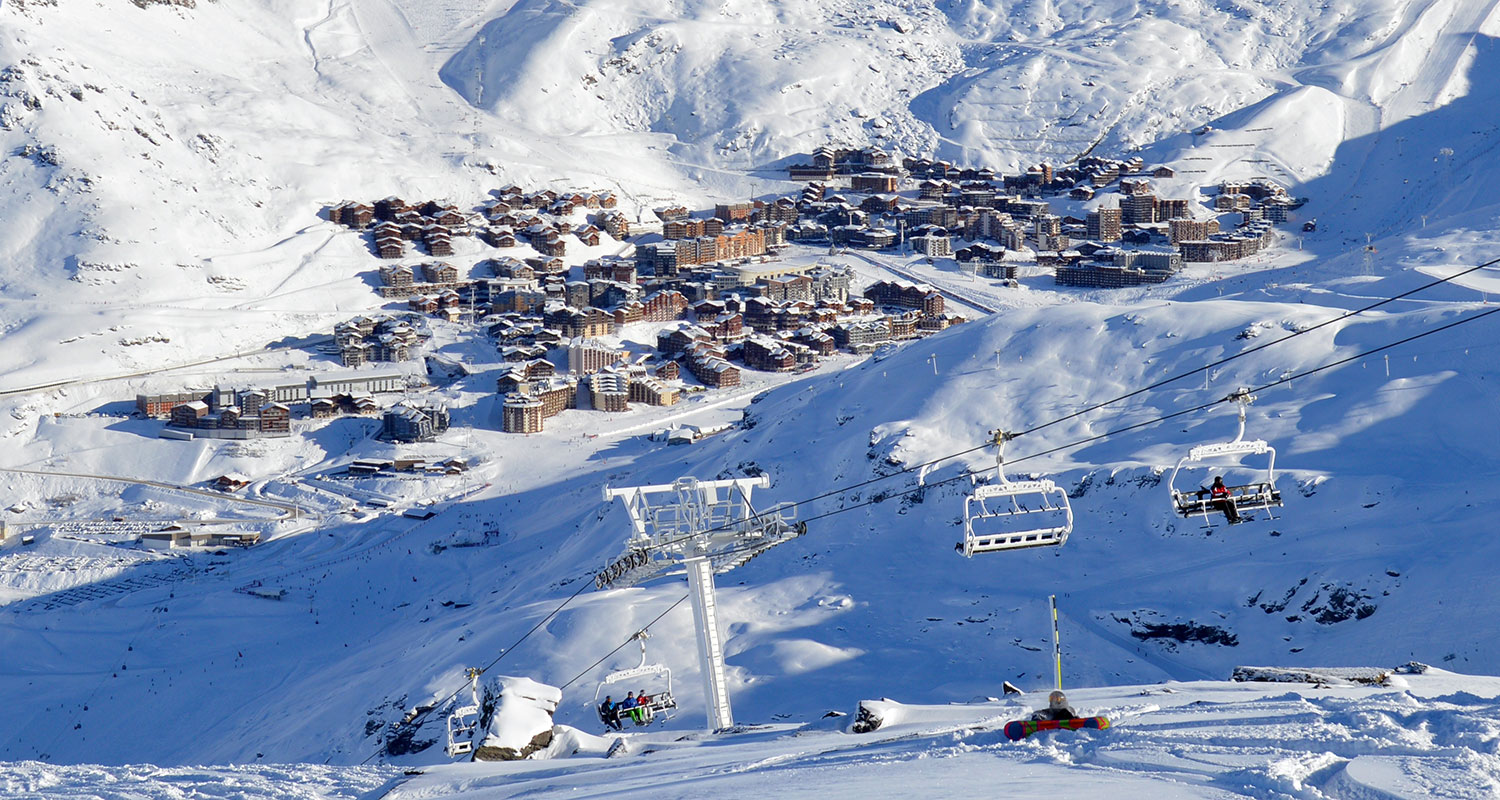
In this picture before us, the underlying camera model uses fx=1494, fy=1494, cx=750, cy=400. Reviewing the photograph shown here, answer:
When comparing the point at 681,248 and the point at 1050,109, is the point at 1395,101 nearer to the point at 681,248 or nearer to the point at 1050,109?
the point at 1050,109

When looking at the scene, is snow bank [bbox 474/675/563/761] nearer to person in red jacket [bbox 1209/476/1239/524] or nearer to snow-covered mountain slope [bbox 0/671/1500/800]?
snow-covered mountain slope [bbox 0/671/1500/800]

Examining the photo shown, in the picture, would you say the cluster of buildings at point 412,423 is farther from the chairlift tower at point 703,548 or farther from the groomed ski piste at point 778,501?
the chairlift tower at point 703,548

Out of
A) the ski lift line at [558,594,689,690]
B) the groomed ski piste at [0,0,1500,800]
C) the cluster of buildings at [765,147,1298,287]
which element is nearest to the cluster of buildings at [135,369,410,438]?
the groomed ski piste at [0,0,1500,800]

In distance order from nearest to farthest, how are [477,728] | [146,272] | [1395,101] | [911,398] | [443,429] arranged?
[477,728]
[911,398]
[443,429]
[146,272]
[1395,101]

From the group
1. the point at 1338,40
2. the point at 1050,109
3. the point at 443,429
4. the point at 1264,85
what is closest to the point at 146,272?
the point at 443,429

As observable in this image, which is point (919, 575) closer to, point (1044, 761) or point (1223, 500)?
point (1223, 500)

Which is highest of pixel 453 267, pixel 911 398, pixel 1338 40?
pixel 1338 40

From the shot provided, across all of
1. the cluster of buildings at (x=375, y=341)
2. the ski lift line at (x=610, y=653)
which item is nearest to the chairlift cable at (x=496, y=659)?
the ski lift line at (x=610, y=653)
